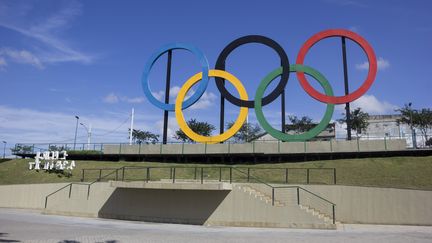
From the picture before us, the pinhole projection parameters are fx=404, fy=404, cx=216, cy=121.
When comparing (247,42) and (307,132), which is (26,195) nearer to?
(247,42)

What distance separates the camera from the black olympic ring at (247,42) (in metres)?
40.6

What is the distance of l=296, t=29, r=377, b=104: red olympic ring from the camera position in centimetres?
3866

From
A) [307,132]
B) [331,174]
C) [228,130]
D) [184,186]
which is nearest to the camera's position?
[184,186]

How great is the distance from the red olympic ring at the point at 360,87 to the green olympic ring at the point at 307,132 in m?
0.62

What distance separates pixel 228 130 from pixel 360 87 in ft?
44.2

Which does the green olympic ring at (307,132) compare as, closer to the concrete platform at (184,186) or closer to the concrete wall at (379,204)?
the concrete wall at (379,204)

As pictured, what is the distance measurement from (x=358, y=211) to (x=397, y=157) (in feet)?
44.8

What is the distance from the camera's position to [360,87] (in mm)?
38719

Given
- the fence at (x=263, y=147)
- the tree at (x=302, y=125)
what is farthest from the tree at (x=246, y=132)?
the fence at (x=263, y=147)

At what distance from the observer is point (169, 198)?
2647 cm

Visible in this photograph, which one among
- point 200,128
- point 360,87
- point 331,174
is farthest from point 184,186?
point 200,128

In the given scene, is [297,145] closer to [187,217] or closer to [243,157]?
[243,157]

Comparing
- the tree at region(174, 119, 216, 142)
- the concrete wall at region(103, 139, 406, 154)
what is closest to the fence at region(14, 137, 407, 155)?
the concrete wall at region(103, 139, 406, 154)

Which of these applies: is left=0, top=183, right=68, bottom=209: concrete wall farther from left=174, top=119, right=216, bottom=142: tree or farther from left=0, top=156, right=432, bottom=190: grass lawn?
left=174, top=119, right=216, bottom=142: tree
